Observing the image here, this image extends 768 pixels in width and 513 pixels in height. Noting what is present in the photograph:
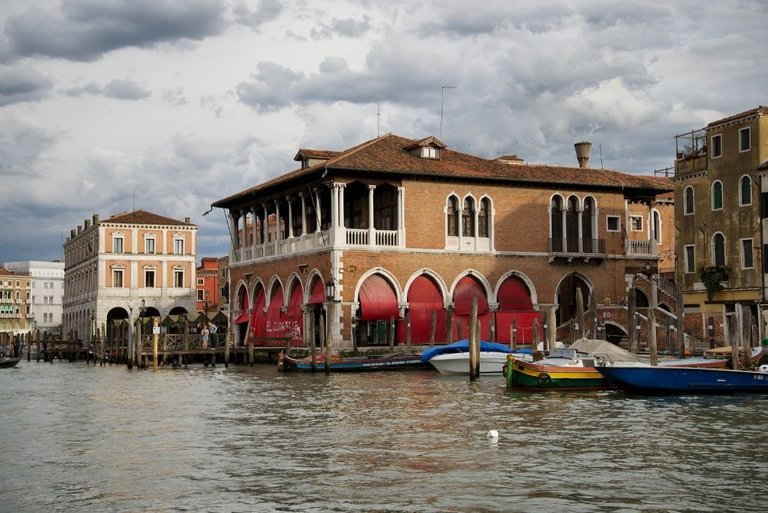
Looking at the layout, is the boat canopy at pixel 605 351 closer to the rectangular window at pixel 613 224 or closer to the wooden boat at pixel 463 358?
the wooden boat at pixel 463 358

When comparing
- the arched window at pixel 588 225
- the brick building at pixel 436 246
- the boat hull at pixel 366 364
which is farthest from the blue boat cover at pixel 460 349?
the arched window at pixel 588 225

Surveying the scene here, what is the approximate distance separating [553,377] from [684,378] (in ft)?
9.50

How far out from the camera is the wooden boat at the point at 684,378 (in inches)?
925

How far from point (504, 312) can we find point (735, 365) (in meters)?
14.9

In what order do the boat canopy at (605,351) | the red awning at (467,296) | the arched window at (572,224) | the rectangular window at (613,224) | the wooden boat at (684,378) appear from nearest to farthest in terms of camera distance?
the wooden boat at (684,378) < the boat canopy at (605,351) < the red awning at (467,296) < the arched window at (572,224) < the rectangular window at (613,224)

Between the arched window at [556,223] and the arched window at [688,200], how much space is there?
521 centimetres

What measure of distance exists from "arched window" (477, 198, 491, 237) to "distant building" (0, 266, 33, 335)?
8228 cm

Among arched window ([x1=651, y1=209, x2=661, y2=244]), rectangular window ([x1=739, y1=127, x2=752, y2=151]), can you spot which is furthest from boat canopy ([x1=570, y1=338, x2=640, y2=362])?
arched window ([x1=651, y1=209, x2=661, y2=244])

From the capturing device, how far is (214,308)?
79.4 m

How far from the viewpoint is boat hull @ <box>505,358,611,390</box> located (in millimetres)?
24578

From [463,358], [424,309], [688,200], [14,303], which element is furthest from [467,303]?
[14,303]

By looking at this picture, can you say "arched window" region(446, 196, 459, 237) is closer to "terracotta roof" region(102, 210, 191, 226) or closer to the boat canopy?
the boat canopy

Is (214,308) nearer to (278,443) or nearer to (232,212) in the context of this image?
(232,212)

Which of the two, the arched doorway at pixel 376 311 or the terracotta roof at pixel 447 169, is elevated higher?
the terracotta roof at pixel 447 169
